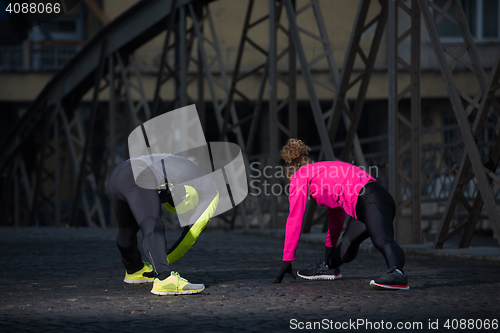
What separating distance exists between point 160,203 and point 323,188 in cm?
139

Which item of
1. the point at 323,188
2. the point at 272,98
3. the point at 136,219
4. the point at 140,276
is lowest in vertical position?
the point at 140,276

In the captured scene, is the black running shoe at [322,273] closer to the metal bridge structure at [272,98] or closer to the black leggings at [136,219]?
the black leggings at [136,219]

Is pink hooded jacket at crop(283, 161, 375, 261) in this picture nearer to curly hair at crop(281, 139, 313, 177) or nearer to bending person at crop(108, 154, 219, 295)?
curly hair at crop(281, 139, 313, 177)

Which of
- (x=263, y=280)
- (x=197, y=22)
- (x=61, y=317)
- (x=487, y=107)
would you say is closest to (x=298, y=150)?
(x=263, y=280)

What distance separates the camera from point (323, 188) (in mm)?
5738

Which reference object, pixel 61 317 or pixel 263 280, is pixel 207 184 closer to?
pixel 263 280

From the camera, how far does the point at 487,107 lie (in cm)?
784

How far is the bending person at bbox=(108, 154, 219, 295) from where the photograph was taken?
5.43 m

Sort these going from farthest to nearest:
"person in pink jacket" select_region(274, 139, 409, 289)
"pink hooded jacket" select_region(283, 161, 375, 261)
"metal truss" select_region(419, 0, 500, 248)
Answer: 1. "metal truss" select_region(419, 0, 500, 248)
2. "pink hooded jacket" select_region(283, 161, 375, 261)
3. "person in pink jacket" select_region(274, 139, 409, 289)

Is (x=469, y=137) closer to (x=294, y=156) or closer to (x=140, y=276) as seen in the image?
(x=294, y=156)

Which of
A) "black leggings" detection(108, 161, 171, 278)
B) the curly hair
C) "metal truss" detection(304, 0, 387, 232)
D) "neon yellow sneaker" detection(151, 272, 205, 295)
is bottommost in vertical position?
"neon yellow sneaker" detection(151, 272, 205, 295)

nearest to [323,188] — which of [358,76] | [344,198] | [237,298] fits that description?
[344,198]

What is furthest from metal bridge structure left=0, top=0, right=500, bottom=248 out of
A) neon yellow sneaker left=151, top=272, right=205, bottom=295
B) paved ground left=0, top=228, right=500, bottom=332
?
neon yellow sneaker left=151, top=272, right=205, bottom=295

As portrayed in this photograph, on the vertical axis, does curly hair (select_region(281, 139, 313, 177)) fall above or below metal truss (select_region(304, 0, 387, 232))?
below
